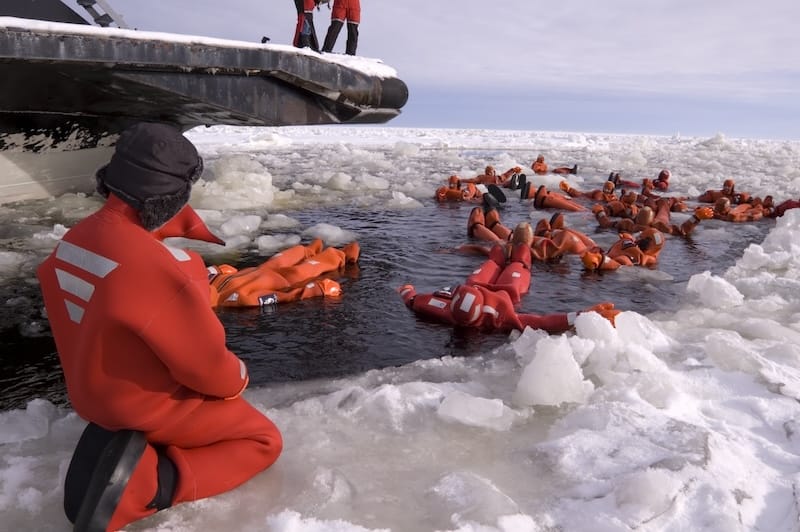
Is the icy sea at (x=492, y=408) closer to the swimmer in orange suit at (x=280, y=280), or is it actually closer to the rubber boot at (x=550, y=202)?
the swimmer in orange suit at (x=280, y=280)

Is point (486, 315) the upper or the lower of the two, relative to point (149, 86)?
lower

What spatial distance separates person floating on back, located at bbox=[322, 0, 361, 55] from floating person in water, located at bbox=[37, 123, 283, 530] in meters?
7.29

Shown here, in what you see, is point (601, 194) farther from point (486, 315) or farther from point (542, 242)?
point (486, 315)

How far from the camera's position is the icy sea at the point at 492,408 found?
2.19 metres

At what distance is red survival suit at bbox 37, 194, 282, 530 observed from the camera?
1798 millimetres

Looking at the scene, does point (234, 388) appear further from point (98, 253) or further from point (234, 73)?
point (234, 73)

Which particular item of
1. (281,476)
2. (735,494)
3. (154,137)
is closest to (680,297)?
(735,494)

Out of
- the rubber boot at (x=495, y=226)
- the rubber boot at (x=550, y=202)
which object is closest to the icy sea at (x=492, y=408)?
the rubber boot at (x=495, y=226)

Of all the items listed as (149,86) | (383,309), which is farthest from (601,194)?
(149,86)

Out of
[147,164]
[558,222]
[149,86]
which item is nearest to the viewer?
[147,164]

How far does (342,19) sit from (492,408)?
290 inches

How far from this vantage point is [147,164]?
1811 mm

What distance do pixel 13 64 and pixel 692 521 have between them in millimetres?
5624

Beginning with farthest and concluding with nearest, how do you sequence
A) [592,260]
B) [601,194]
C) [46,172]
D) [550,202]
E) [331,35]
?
[601,194], [550,202], [331,35], [46,172], [592,260]
